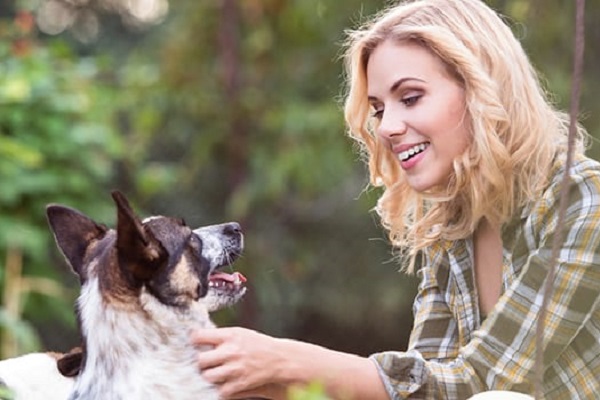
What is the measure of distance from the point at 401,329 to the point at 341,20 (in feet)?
10.9

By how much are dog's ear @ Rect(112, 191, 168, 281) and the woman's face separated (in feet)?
2.36

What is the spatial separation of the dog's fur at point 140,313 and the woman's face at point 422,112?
2.06 ft

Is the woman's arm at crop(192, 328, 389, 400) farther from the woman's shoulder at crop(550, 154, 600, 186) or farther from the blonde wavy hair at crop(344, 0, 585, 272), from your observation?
the woman's shoulder at crop(550, 154, 600, 186)

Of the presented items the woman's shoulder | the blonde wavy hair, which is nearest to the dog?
the blonde wavy hair

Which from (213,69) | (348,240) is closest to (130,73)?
(213,69)

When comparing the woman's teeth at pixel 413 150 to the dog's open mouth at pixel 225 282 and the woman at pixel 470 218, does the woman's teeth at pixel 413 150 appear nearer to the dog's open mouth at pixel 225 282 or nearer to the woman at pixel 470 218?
the woman at pixel 470 218

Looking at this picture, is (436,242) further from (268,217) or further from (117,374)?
(268,217)

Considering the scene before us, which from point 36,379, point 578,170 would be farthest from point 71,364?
point 578,170

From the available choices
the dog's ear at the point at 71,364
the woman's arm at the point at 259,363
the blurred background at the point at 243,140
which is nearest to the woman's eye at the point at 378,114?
the woman's arm at the point at 259,363

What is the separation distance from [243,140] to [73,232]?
7.22m

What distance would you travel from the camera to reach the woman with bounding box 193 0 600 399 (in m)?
3.15

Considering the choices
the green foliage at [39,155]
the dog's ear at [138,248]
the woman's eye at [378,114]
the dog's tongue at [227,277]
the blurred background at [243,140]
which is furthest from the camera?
the blurred background at [243,140]

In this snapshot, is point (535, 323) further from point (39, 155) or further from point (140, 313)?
point (39, 155)

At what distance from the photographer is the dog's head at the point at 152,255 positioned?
3.07 m
